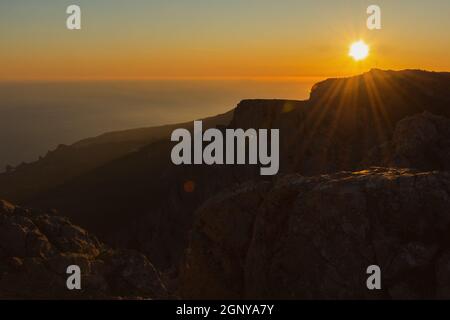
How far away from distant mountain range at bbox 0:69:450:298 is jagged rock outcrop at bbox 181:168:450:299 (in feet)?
0.31

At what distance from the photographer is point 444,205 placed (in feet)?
73.3

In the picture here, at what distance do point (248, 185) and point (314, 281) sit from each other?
25.3 feet

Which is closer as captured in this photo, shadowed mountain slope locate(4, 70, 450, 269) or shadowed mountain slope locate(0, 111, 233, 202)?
shadowed mountain slope locate(4, 70, 450, 269)

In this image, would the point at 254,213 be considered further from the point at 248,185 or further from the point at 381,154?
the point at 381,154

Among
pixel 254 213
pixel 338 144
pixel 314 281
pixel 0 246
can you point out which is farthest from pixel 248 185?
pixel 338 144

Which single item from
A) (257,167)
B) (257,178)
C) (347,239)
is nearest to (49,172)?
(257,167)

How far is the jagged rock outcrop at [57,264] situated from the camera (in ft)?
104

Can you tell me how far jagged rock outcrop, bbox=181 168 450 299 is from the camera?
21828 millimetres

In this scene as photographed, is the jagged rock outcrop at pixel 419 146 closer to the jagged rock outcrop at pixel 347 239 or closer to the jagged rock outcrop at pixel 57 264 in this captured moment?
the jagged rock outcrop at pixel 347 239

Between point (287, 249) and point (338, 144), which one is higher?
point (338, 144)

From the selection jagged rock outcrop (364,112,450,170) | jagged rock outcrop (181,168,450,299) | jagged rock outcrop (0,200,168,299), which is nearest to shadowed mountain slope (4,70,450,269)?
jagged rock outcrop (364,112,450,170)

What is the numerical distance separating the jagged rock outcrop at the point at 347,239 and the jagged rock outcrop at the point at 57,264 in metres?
9.36

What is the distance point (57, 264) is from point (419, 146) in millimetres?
25132

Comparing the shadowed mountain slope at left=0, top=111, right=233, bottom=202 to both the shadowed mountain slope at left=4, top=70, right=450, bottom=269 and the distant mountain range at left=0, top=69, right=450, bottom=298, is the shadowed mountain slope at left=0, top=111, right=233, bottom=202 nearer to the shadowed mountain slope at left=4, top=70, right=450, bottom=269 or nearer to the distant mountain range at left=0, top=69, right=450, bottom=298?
the distant mountain range at left=0, top=69, right=450, bottom=298
